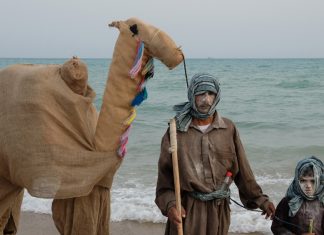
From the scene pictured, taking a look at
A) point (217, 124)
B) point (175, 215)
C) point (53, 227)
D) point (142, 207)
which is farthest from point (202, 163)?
point (142, 207)

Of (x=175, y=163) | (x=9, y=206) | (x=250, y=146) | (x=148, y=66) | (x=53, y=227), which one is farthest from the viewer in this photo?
(x=250, y=146)

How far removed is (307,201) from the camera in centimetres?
319

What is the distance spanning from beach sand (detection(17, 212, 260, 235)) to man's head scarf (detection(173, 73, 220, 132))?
262 centimetres

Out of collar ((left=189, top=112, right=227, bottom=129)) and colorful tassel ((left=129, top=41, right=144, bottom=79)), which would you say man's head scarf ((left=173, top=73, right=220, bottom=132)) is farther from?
colorful tassel ((left=129, top=41, right=144, bottom=79))

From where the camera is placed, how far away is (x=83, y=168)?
9.61 feet

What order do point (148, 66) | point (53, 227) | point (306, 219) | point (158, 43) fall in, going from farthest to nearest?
1. point (53, 227)
2. point (306, 219)
3. point (148, 66)
4. point (158, 43)

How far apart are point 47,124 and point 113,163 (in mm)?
A: 454

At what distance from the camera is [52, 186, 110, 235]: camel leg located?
3098mm

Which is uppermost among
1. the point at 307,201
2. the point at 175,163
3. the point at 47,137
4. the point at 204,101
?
the point at 204,101

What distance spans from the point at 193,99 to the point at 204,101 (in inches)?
3.0

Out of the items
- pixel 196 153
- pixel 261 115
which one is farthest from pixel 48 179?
pixel 261 115

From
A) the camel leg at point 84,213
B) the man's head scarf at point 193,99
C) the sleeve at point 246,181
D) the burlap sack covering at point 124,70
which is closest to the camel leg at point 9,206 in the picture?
the camel leg at point 84,213

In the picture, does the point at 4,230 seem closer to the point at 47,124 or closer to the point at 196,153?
the point at 47,124

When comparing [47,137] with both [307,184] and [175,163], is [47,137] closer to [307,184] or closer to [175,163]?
[175,163]
